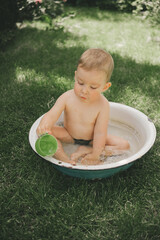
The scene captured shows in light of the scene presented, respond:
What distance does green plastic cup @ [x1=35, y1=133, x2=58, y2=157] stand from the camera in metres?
1.68

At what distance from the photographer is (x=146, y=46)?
13.6ft

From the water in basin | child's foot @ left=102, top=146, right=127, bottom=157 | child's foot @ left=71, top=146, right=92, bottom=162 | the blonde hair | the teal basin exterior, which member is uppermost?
the blonde hair

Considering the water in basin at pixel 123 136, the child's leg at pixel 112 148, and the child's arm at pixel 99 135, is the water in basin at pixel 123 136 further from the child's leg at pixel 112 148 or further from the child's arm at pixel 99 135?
the child's arm at pixel 99 135

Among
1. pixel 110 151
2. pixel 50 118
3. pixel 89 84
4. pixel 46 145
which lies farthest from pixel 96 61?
pixel 110 151

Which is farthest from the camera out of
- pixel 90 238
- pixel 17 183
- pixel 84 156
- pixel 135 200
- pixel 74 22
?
pixel 74 22

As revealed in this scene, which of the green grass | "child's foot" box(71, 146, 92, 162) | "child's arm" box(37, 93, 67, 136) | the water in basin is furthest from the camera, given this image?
the water in basin

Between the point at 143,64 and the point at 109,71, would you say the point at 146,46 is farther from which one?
the point at 109,71

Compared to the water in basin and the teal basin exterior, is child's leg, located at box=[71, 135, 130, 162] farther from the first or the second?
the teal basin exterior

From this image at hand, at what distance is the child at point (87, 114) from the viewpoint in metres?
1.71

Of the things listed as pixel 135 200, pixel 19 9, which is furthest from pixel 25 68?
pixel 135 200

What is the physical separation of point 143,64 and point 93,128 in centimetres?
189

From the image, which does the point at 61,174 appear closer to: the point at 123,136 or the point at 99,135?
the point at 99,135

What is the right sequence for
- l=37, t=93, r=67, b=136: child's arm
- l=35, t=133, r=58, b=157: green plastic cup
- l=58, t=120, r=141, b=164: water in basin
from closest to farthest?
1. l=35, t=133, r=58, b=157: green plastic cup
2. l=37, t=93, r=67, b=136: child's arm
3. l=58, t=120, r=141, b=164: water in basin

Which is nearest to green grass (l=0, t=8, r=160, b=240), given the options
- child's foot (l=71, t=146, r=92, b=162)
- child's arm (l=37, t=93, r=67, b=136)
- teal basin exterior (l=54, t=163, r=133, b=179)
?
teal basin exterior (l=54, t=163, r=133, b=179)
